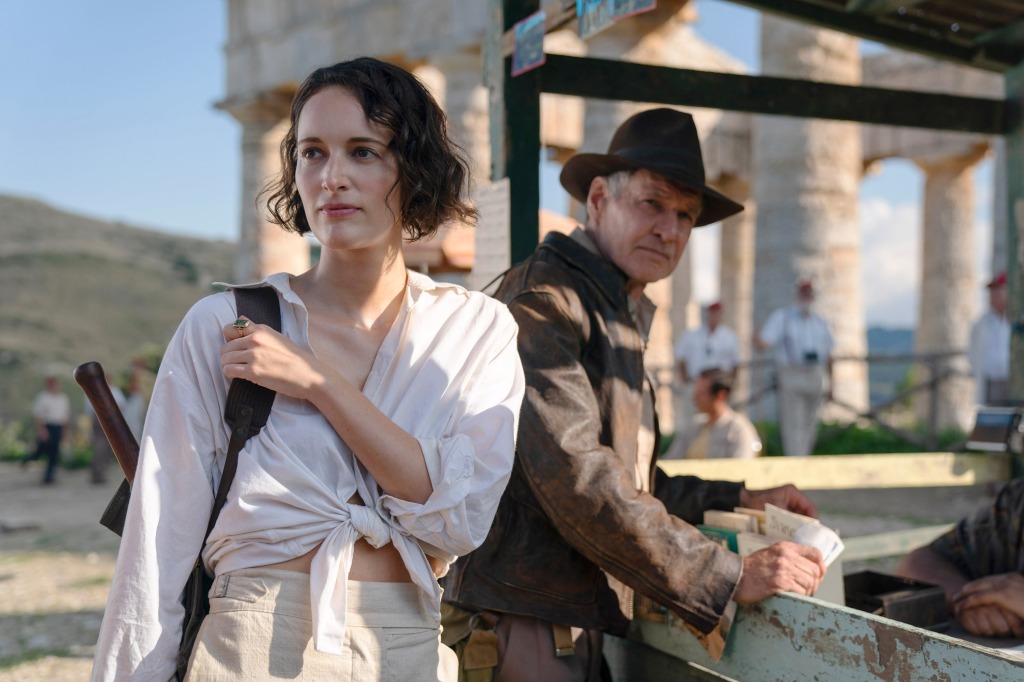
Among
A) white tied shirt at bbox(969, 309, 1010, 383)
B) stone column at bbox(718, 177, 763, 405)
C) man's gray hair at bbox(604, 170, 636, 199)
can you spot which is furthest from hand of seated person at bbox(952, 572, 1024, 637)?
stone column at bbox(718, 177, 763, 405)

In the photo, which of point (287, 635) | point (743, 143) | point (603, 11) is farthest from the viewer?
point (743, 143)

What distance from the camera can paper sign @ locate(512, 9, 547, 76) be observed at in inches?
141

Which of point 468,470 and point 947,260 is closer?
point 468,470

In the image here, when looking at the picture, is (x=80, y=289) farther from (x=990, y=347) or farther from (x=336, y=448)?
(x=336, y=448)

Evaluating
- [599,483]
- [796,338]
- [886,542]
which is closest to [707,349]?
[796,338]

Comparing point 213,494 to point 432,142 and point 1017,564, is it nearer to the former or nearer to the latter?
point 432,142

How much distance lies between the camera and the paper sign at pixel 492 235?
3.83 m

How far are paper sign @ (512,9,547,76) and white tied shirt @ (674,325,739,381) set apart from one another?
8.95 m

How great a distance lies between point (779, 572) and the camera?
266 centimetres

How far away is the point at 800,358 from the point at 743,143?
1210 centimetres

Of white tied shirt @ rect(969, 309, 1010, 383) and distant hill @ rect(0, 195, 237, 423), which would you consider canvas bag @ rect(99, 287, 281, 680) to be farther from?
distant hill @ rect(0, 195, 237, 423)

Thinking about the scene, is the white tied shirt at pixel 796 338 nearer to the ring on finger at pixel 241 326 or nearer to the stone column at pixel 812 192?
the stone column at pixel 812 192

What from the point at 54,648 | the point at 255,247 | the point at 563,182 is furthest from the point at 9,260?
the point at 563,182

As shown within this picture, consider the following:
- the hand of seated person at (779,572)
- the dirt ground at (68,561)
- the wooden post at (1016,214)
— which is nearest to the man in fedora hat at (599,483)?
Answer: the hand of seated person at (779,572)
